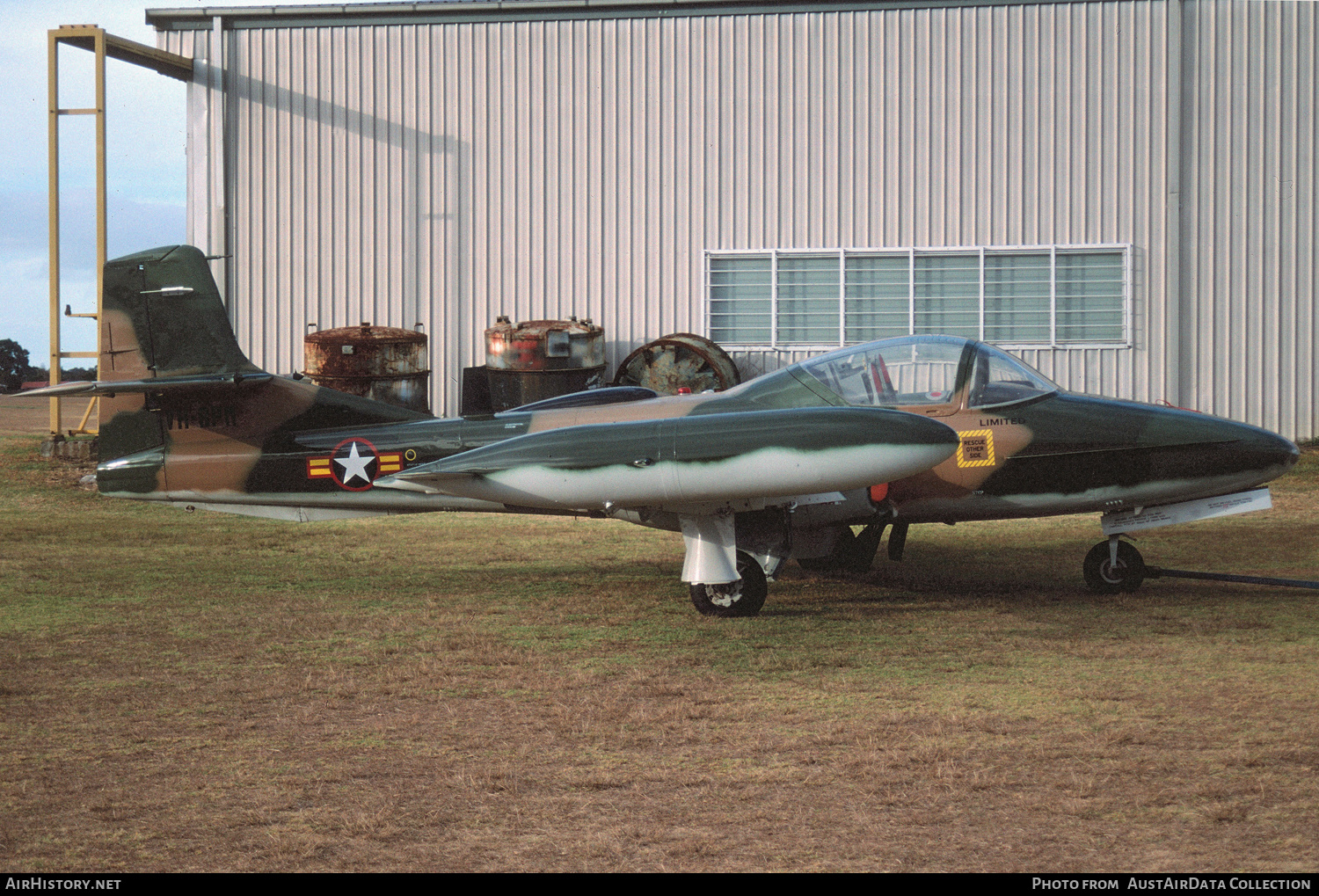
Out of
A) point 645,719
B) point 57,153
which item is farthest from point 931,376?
point 57,153

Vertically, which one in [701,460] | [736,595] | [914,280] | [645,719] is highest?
[914,280]

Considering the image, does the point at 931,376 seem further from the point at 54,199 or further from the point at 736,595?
the point at 54,199

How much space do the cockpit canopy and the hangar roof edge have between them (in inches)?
433

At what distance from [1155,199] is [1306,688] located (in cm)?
1306

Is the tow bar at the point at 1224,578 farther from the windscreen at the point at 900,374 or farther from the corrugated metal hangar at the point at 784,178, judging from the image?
the corrugated metal hangar at the point at 784,178

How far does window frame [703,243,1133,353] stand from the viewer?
58.4ft

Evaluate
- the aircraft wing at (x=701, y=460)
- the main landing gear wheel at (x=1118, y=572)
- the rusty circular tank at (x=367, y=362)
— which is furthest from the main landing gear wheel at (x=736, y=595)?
the rusty circular tank at (x=367, y=362)

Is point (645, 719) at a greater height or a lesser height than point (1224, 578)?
lesser

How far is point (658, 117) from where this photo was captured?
60.5 feet

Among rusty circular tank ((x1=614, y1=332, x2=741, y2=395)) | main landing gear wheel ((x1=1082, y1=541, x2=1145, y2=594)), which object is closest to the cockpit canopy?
main landing gear wheel ((x1=1082, y1=541, x2=1145, y2=594))

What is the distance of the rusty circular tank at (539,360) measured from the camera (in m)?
17.3

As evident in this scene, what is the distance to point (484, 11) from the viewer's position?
61.1 feet

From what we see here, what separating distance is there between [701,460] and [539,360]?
32.7 ft

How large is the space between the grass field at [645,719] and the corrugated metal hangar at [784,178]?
8.12m
